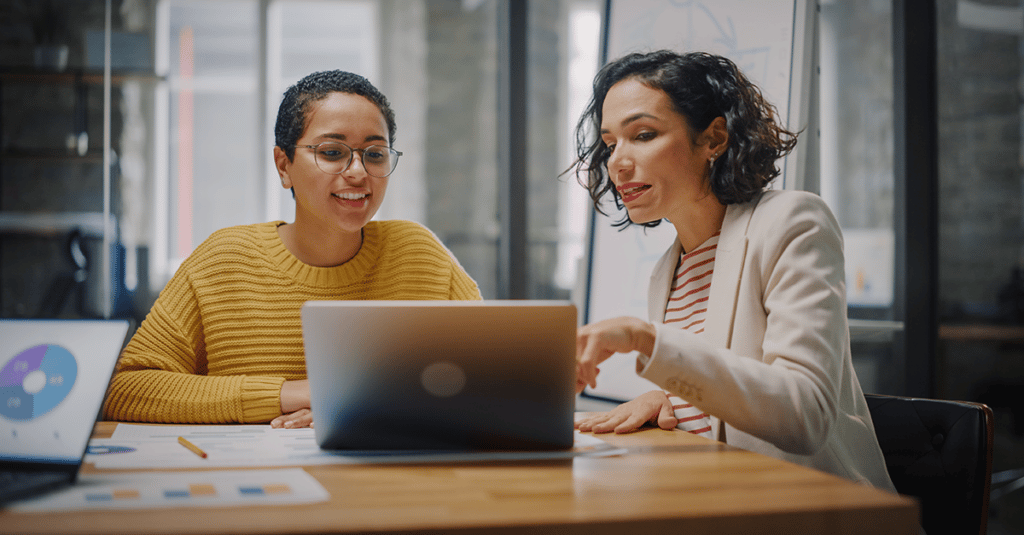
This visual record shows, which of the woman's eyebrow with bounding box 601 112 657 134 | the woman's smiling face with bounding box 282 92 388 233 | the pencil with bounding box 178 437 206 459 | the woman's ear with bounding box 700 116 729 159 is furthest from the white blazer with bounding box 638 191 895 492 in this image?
the woman's smiling face with bounding box 282 92 388 233

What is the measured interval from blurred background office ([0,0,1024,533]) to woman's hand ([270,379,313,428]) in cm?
43

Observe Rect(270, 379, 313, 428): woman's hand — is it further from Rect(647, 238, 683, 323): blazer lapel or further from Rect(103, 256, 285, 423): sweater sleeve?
Rect(647, 238, 683, 323): blazer lapel

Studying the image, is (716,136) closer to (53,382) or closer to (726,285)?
(726,285)

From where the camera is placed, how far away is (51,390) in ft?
2.74

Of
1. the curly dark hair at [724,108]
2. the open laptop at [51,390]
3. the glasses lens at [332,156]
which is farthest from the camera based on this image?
the glasses lens at [332,156]

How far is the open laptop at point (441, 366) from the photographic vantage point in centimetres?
86

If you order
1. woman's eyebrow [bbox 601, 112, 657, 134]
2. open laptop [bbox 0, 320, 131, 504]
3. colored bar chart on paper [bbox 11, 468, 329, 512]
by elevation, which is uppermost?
woman's eyebrow [bbox 601, 112, 657, 134]

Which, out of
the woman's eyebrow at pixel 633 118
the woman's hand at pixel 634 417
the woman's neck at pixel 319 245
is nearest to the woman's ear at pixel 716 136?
the woman's eyebrow at pixel 633 118

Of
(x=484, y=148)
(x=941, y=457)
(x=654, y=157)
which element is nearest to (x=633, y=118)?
(x=654, y=157)

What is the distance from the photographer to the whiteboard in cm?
171

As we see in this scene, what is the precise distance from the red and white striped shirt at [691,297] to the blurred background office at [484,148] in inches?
17.3

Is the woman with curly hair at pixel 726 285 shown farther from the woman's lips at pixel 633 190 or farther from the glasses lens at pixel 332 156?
the glasses lens at pixel 332 156

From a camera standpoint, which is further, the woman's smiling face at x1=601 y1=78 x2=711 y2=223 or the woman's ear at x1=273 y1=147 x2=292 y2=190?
the woman's ear at x1=273 y1=147 x2=292 y2=190

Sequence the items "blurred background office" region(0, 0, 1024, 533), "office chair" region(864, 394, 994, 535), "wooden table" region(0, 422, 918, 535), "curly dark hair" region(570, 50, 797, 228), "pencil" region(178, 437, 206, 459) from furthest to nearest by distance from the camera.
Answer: "blurred background office" region(0, 0, 1024, 533) → "curly dark hair" region(570, 50, 797, 228) → "office chair" region(864, 394, 994, 535) → "pencil" region(178, 437, 206, 459) → "wooden table" region(0, 422, 918, 535)
